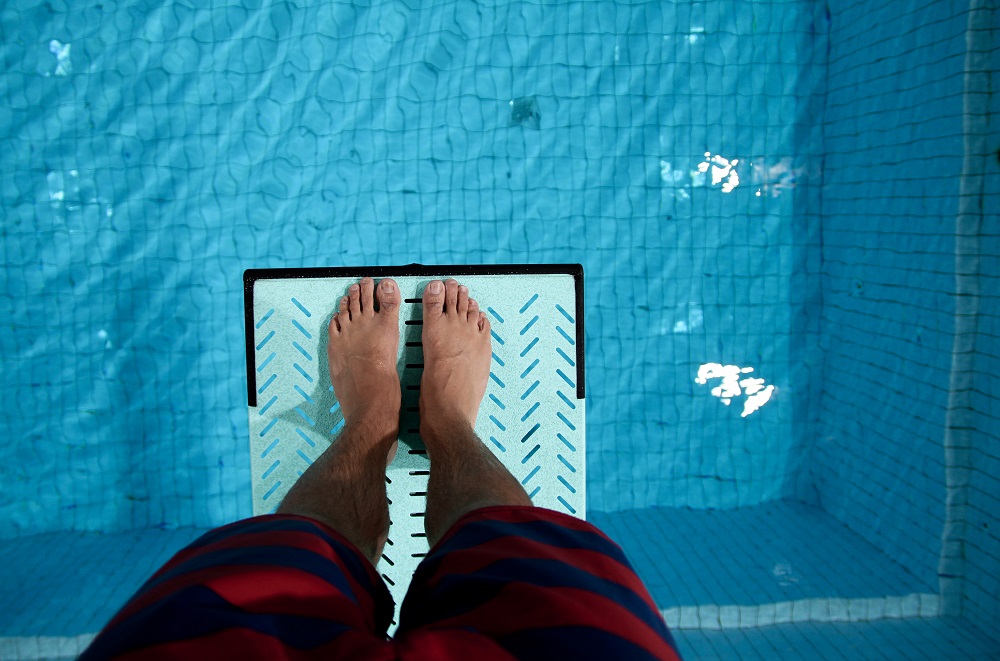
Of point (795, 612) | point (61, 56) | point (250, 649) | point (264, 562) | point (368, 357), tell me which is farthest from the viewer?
point (61, 56)

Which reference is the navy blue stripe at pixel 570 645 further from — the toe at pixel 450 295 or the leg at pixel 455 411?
the toe at pixel 450 295

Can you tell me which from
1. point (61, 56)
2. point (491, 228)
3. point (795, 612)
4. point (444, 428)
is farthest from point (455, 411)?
point (61, 56)

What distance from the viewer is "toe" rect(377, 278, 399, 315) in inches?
46.8

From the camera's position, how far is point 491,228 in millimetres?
1784

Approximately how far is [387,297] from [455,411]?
287 millimetres

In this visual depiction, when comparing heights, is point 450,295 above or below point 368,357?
above

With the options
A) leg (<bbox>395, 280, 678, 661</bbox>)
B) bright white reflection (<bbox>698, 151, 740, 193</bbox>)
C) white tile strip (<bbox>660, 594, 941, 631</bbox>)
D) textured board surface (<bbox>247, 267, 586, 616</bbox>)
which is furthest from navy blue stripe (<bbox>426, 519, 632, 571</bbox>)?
bright white reflection (<bbox>698, 151, 740, 193</bbox>)

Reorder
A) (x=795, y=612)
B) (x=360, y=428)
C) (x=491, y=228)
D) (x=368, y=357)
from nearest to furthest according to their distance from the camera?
(x=360, y=428), (x=368, y=357), (x=795, y=612), (x=491, y=228)

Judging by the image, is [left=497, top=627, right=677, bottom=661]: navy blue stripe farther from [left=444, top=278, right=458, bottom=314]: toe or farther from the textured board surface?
[left=444, top=278, right=458, bottom=314]: toe

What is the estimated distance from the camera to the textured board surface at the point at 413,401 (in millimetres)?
1097

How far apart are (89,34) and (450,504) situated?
1706mm

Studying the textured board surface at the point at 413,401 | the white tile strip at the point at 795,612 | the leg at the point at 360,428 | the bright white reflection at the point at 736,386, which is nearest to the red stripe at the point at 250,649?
the leg at the point at 360,428

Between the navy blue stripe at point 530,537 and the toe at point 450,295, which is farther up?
the toe at point 450,295

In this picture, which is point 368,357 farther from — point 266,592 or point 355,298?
point 266,592
